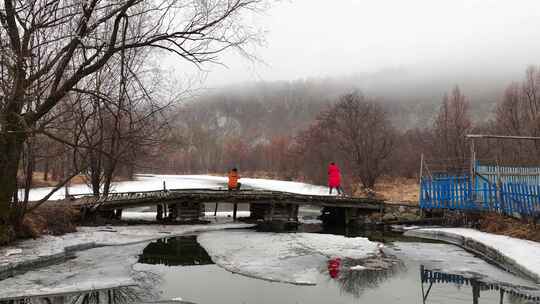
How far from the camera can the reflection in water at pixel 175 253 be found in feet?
44.2

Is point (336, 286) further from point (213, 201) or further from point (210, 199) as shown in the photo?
point (213, 201)

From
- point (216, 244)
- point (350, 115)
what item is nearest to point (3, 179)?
point (216, 244)

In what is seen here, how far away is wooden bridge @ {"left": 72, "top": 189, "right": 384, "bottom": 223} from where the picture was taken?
21562mm

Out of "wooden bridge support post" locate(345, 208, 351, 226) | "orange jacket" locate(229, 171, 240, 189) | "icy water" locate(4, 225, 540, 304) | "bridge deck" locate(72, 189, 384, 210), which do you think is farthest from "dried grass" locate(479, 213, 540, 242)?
"orange jacket" locate(229, 171, 240, 189)

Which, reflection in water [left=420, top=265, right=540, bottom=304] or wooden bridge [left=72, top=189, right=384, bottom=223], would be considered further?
wooden bridge [left=72, top=189, right=384, bottom=223]

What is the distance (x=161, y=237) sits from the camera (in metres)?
18.3

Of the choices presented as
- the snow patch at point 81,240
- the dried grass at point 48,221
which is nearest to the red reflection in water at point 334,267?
the snow patch at point 81,240

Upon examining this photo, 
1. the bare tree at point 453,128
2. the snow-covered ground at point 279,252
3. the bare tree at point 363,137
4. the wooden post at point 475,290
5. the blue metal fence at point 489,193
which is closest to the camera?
the wooden post at point 475,290

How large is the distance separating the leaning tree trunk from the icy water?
392cm

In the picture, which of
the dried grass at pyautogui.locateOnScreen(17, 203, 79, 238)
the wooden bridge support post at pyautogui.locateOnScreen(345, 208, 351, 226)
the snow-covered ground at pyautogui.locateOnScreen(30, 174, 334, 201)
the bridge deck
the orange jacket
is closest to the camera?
the dried grass at pyautogui.locateOnScreen(17, 203, 79, 238)

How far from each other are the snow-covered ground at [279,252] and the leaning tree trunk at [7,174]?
237 inches

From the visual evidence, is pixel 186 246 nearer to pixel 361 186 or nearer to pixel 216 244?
pixel 216 244

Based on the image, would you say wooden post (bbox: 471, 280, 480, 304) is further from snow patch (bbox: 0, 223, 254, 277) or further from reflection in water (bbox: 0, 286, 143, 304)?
snow patch (bbox: 0, 223, 254, 277)

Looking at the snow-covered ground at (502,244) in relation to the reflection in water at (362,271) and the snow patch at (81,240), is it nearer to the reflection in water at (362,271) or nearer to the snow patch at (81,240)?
the reflection in water at (362,271)
